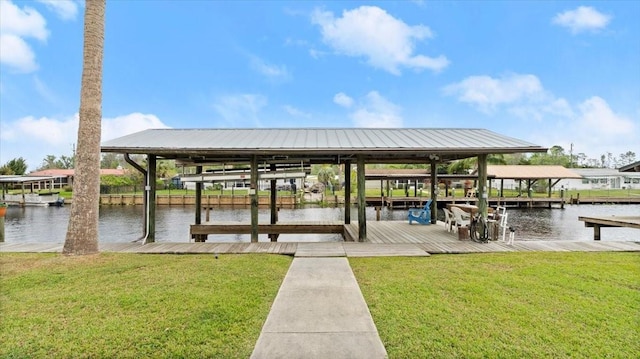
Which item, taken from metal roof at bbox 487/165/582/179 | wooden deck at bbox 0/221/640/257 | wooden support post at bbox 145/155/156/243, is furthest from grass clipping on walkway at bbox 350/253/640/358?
metal roof at bbox 487/165/582/179

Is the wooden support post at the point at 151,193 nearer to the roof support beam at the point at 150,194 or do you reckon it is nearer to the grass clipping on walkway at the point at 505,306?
the roof support beam at the point at 150,194

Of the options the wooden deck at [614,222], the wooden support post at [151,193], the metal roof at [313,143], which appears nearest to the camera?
the metal roof at [313,143]

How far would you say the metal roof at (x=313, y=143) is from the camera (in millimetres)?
7816

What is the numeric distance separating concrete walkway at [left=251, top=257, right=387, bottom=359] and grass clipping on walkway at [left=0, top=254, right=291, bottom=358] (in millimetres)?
198

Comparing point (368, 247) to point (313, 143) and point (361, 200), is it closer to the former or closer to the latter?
point (361, 200)

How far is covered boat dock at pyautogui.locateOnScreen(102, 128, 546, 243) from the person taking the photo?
7840mm

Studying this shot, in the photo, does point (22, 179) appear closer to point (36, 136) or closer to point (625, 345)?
point (36, 136)

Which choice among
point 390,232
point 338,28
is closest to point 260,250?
point 390,232

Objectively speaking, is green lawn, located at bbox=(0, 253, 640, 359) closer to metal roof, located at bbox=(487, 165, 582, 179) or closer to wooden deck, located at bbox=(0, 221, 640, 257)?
wooden deck, located at bbox=(0, 221, 640, 257)

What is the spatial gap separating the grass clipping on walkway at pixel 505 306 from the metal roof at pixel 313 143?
2868mm

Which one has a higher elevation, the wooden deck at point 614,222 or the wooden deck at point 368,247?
the wooden deck at point 614,222

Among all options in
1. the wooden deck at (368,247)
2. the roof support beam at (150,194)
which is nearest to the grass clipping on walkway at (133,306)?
the wooden deck at (368,247)

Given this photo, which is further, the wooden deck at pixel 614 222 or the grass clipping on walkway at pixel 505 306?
the wooden deck at pixel 614 222

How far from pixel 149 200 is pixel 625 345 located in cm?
960
